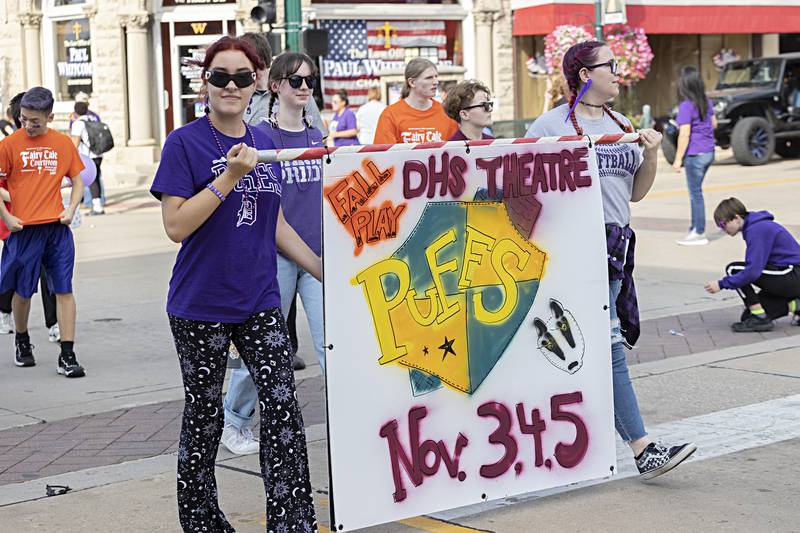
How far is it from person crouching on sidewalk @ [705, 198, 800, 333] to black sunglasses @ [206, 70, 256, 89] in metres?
5.19

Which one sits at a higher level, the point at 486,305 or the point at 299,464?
the point at 486,305

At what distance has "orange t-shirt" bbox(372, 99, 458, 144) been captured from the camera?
7992mm

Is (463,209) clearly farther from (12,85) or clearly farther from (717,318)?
(12,85)

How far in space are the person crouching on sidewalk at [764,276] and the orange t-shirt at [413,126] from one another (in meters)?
2.22

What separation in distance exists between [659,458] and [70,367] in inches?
160

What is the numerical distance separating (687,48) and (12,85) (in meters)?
16.1

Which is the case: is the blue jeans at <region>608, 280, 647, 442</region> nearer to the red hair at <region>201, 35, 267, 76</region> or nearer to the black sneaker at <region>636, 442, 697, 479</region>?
the black sneaker at <region>636, 442, 697, 479</region>

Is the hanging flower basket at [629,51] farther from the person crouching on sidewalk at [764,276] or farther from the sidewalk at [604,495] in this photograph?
the sidewalk at [604,495]

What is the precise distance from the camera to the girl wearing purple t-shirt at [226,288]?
427 centimetres

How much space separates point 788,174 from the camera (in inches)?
841

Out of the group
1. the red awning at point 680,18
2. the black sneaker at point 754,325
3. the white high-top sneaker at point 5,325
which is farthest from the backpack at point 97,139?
the black sneaker at point 754,325

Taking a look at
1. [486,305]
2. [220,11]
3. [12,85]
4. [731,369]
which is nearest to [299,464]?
[486,305]

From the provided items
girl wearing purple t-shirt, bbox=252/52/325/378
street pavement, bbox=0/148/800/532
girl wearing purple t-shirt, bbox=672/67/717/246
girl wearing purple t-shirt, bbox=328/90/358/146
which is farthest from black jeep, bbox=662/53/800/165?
girl wearing purple t-shirt, bbox=252/52/325/378

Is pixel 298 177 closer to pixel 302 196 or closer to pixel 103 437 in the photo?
pixel 302 196
